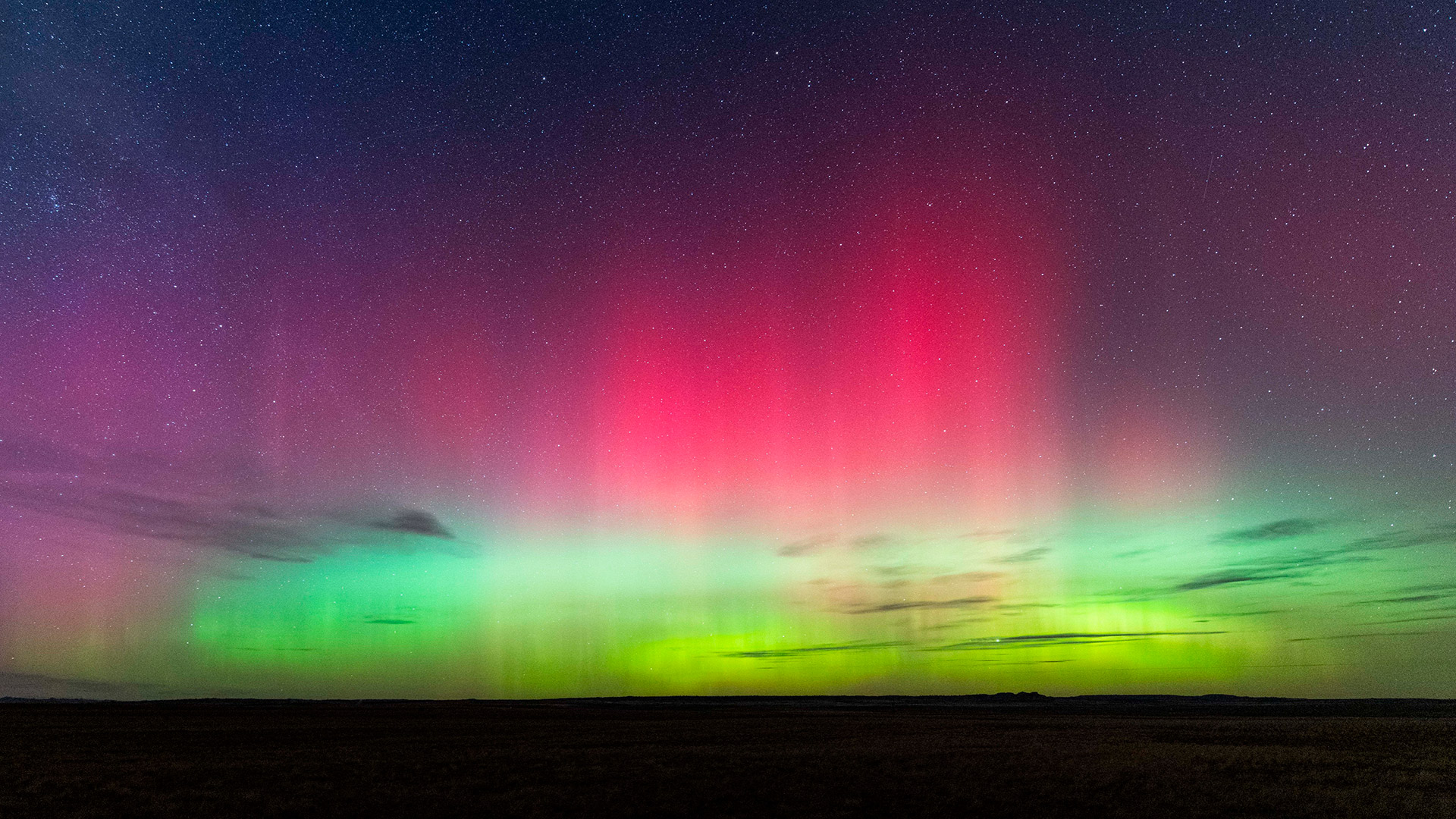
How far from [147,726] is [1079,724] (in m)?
64.3

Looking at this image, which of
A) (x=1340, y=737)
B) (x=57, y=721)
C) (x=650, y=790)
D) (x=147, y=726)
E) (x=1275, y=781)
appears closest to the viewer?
(x=650, y=790)

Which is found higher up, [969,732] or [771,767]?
[771,767]

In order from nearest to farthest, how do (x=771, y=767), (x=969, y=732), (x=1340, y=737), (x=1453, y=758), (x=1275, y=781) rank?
(x=1275, y=781) < (x=771, y=767) < (x=1453, y=758) < (x=1340, y=737) < (x=969, y=732)

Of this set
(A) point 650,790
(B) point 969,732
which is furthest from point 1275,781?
(B) point 969,732

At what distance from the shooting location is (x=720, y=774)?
97.9 ft

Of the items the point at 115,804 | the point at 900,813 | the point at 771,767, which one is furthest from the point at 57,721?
the point at 900,813

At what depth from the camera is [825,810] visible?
894 inches

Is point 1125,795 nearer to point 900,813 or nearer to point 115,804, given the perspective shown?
point 900,813

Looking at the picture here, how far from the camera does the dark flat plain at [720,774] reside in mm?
23141

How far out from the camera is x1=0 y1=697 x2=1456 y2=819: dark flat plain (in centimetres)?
2314

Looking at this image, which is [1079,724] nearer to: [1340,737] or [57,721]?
[1340,737]

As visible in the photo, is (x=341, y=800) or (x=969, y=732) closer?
(x=341, y=800)

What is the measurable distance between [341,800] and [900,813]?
1516cm

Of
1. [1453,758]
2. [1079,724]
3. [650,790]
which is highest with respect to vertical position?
[650,790]
